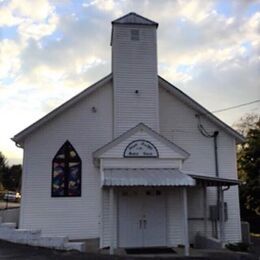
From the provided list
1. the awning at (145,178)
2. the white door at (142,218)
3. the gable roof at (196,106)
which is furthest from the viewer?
the gable roof at (196,106)

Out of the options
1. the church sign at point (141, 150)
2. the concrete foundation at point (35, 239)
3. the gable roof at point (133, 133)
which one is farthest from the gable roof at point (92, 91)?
the concrete foundation at point (35, 239)

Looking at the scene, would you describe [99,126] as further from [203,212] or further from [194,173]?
[203,212]

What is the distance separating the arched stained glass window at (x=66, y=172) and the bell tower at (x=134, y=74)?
208 cm

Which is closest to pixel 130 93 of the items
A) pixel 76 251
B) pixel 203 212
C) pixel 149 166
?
pixel 149 166

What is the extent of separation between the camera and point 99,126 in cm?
1708

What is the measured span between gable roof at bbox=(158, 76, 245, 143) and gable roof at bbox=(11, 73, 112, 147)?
263cm

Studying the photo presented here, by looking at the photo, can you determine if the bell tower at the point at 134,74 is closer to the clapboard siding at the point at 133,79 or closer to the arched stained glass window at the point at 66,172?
the clapboard siding at the point at 133,79

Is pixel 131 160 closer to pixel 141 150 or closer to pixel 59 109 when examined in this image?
pixel 141 150

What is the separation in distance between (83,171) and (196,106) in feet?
19.1

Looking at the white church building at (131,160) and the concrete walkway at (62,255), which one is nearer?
the concrete walkway at (62,255)

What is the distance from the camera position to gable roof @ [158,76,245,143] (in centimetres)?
1769

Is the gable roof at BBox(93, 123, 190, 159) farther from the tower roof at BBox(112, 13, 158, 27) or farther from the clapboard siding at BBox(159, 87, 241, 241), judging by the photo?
the tower roof at BBox(112, 13, 158, 27)

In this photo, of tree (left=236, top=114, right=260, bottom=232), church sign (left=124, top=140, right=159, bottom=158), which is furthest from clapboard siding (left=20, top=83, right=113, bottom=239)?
tree (left=236, top=114, right=260, bottom=232)

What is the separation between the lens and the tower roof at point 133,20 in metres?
17.7
